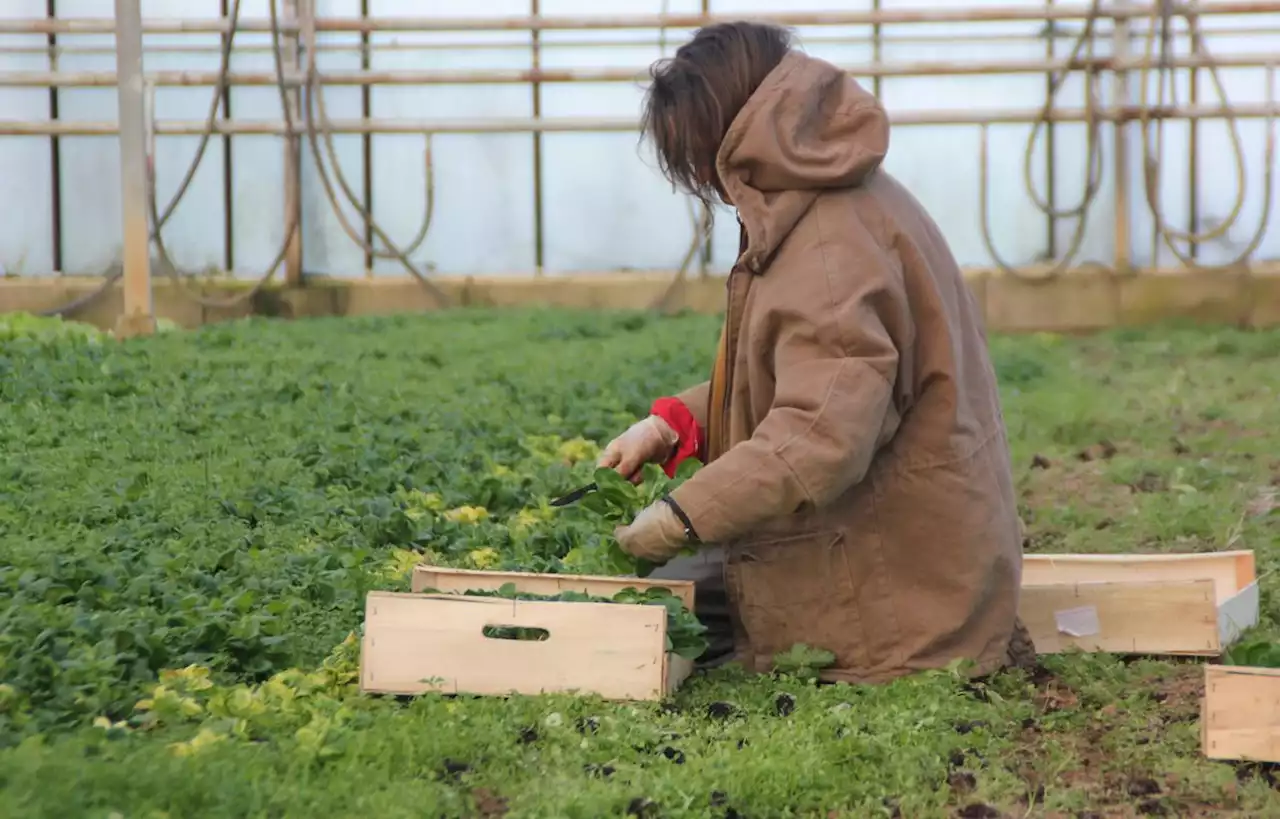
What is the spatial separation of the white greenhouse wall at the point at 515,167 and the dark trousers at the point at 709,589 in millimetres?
8253

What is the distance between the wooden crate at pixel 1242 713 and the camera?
299 cm

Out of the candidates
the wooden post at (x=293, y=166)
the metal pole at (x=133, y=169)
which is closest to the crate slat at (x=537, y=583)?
the metal pole at (x=133, y=169)

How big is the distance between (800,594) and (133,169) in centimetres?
595

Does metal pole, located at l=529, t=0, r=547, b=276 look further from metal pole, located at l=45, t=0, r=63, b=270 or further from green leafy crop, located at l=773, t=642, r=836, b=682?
green leafy crop, located at l=773, t=642, r=836, b=682

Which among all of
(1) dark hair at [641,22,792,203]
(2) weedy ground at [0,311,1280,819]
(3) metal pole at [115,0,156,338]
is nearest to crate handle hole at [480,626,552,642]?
(2) weedy ground at [0,311,1280,819]

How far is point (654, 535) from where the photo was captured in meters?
3.42

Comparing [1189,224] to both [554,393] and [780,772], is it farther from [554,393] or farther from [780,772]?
[780,772]

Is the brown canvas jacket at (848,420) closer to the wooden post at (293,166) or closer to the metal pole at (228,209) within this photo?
the wooden post at (293,166)

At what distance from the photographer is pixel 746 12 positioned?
1244 centimetres

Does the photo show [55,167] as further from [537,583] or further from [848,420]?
[848,420]

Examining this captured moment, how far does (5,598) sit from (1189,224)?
10.2 m

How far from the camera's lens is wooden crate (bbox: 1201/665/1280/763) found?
118 inches

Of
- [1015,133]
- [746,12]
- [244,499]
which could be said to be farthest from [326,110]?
[244,499]

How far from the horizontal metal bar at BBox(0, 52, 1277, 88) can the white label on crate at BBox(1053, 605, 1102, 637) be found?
814 centimetres
